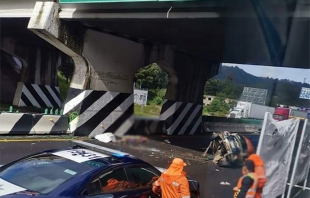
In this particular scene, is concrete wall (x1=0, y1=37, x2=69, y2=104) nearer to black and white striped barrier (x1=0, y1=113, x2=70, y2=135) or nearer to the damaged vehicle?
black and white striped barrier (x1=0, y1=113, x2=70, y2=135)

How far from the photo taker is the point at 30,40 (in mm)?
18625

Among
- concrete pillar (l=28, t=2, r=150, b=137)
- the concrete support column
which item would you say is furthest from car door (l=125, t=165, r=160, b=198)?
concrete pillar (l=28, t=2, r=150, b=137)

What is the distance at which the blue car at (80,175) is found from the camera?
4043 mm

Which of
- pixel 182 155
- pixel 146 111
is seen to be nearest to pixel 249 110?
pixel 146 111

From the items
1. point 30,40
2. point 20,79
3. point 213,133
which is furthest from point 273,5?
point 20,79

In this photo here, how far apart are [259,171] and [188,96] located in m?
2.26

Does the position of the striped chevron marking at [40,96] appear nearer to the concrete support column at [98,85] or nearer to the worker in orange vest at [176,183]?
the concrete support column at [98,85]

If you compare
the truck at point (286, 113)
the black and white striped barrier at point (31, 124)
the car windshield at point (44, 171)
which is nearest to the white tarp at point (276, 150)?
the truck at point (286, 113)

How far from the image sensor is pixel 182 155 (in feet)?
23.8

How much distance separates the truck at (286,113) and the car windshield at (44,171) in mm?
2197

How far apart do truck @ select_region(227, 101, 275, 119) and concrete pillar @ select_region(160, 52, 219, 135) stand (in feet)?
2.02

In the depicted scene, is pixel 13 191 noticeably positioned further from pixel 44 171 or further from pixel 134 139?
pixel 134 139

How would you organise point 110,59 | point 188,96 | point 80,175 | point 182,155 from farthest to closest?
point 110,59 < point 182,155 < point 188,96 < point 80,175

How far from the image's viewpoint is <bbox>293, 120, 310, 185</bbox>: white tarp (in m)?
3.83
